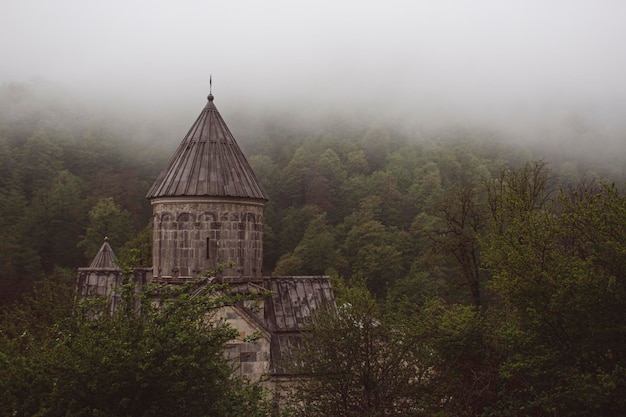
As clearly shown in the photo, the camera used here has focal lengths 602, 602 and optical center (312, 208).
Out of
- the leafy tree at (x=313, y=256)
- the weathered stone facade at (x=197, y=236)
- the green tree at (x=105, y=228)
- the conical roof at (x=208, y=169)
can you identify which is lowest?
the weathered stone facade at (x=197, y=236)

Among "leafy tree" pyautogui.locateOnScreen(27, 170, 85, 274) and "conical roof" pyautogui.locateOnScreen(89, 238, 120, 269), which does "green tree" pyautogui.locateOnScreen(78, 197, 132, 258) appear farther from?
"conical roof" pyautogui.locateOnScreen(89, 238, 120, 269)

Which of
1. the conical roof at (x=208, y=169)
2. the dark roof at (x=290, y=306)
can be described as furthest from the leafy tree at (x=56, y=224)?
the dark roof at (x=290, y=306)

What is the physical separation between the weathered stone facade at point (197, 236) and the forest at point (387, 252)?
292 cm

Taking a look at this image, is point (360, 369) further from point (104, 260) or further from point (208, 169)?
point (104, 260)

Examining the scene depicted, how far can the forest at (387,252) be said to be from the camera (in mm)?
9961

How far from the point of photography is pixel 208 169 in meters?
14.2

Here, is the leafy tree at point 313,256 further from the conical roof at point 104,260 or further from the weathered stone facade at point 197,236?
the weathered stone facade at point 197,236

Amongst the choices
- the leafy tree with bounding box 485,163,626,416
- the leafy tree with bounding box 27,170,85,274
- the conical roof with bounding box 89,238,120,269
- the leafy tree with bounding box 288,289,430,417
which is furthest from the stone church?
the leafy tree with bounding box 27,170,85,274

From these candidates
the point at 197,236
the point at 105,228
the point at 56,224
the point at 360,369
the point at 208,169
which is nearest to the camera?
the point at 360,369

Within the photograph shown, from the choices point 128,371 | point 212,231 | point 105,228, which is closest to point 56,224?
point 105,228

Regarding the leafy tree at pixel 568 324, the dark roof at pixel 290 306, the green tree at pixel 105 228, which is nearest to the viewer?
the leafy tree at pixel 568 324

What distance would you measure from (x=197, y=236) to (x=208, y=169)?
5.31 ft

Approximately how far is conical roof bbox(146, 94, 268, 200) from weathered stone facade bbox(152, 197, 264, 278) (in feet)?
0.69

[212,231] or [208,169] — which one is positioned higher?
[208,169]
